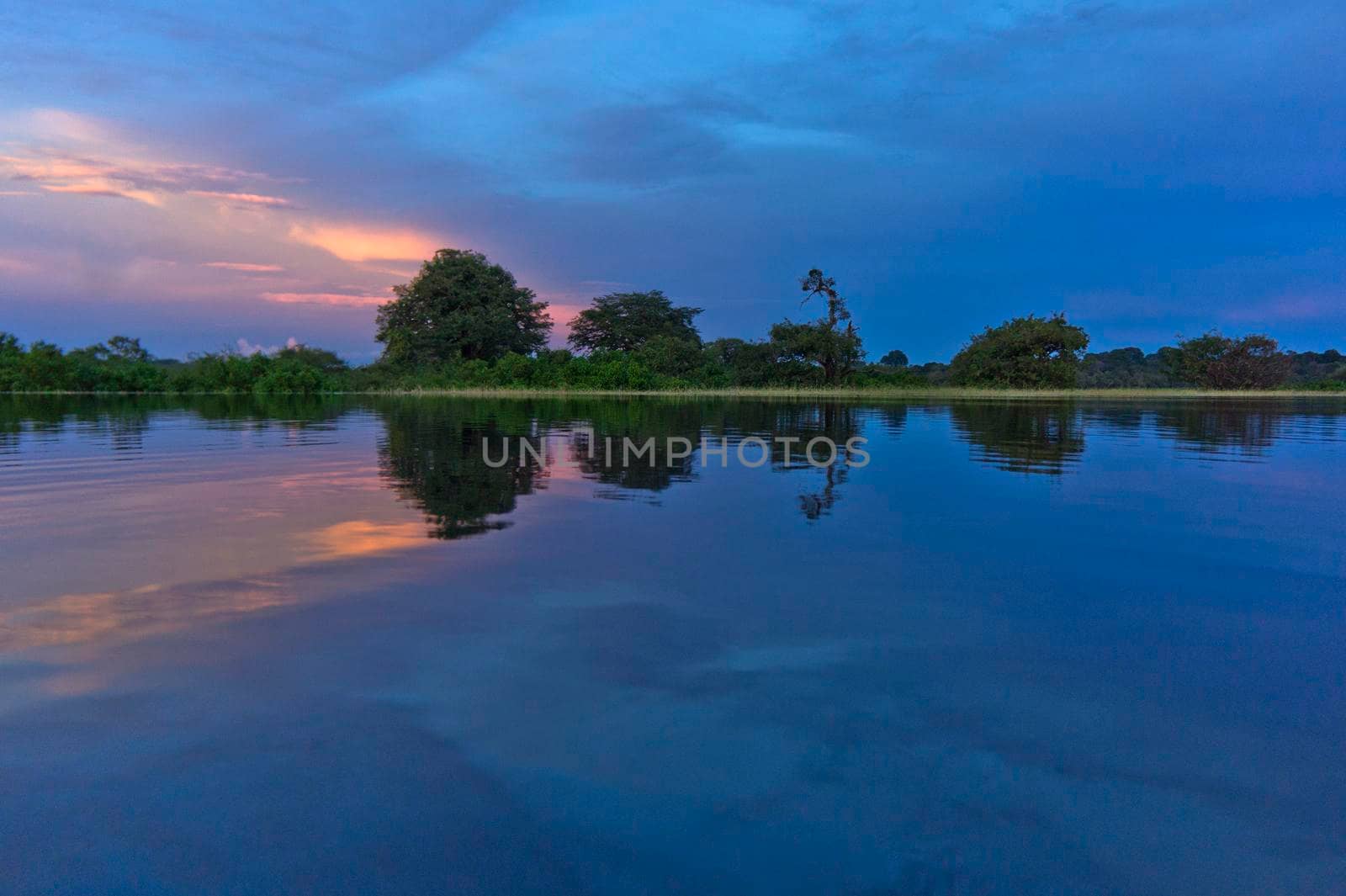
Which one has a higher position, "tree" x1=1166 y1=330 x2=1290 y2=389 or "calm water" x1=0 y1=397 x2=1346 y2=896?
"tree" x1=1166 y1=330 x2=1290 y2=389

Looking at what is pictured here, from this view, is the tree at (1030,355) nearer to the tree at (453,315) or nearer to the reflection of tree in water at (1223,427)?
the reflection of tree in water at (1223,427)

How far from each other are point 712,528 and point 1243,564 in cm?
483

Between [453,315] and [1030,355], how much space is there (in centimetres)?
4492

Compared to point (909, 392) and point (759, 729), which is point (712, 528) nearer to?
point (759, 729)

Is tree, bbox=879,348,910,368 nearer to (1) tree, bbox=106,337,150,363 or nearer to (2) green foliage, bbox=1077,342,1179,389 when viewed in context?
(2) green foliage, bbox=1077,342,1179,389

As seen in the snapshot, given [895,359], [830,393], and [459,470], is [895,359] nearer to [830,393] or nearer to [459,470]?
[830,393]

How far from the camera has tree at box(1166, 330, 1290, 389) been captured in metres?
59.0

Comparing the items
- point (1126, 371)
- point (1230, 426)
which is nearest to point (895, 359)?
A: point (1126, 371)

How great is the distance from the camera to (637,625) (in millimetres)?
4891

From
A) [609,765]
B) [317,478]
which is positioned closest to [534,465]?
[317,478]

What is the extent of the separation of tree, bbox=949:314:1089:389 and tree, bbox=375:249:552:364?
38267 mm

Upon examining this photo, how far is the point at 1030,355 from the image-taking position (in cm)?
5347

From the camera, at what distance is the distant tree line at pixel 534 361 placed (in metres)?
53.9

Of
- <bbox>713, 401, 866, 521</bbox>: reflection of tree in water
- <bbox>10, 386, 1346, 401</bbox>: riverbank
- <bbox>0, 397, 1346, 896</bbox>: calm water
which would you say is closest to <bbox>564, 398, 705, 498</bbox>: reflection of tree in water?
<bbox>713, 401, 866, 521</bbox>: reflection of tree in water
